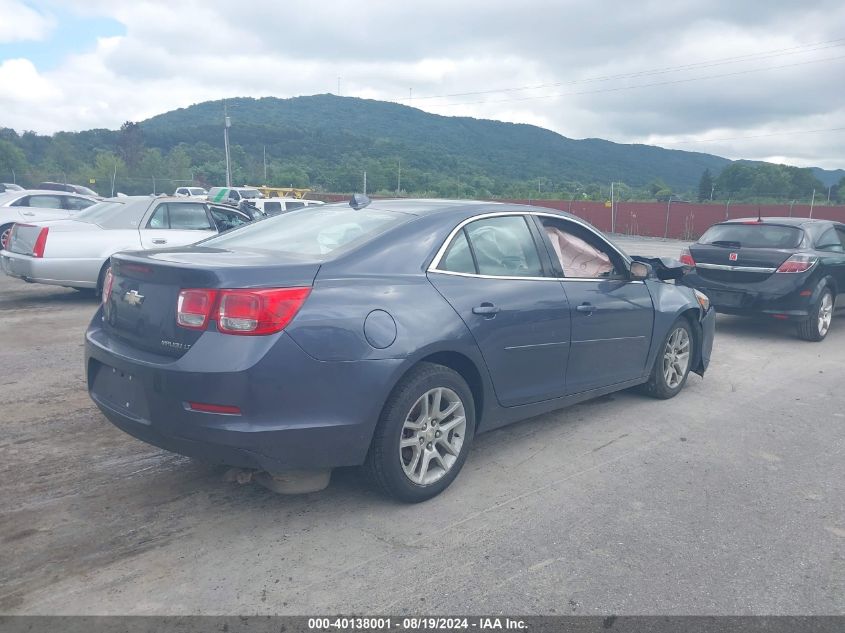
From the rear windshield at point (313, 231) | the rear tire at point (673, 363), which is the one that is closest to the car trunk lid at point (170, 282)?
the rear windshield at point (313, 231)

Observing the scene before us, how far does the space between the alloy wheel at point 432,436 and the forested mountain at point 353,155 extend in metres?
46.0

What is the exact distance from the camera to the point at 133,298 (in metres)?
3.55

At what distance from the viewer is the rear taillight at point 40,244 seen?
9.25 meters

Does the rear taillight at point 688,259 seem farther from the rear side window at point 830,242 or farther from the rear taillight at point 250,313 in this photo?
the rear taillight at point 250,313

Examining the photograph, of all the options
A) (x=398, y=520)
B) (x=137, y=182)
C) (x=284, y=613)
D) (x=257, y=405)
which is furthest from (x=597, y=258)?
(x=137, y=182)

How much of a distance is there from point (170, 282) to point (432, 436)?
5.02ft

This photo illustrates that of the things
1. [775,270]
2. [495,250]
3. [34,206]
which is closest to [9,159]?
[34,206]

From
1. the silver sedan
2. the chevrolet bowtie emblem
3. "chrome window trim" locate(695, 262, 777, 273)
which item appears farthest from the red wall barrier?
the chevrolet bowtie emblem

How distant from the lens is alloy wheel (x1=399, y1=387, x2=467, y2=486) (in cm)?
367

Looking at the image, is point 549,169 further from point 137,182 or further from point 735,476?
point 735,476

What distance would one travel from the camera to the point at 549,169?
3733 inches

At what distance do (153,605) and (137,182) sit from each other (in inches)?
1905

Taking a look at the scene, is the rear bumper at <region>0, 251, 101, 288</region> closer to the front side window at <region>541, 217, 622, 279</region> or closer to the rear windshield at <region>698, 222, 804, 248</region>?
the front side window at <region>541, 217, 622, 279</region>

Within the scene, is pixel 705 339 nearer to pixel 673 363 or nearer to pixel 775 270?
pixel 673 363
